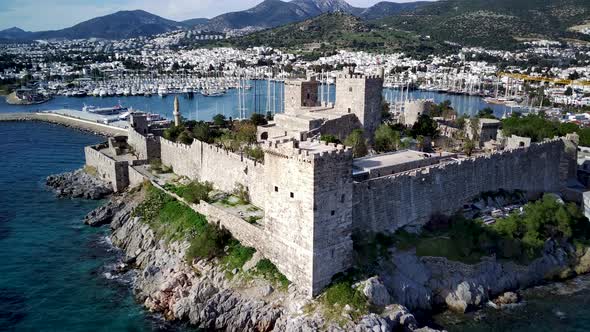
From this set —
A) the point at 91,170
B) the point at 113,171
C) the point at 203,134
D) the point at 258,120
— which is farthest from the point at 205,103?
the point at 113,171

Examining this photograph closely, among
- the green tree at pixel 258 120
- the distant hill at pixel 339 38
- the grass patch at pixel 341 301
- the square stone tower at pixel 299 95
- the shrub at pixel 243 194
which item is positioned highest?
the distant hill at pixel 339 38

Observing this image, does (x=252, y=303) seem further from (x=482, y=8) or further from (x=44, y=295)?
(x=482, y=8)

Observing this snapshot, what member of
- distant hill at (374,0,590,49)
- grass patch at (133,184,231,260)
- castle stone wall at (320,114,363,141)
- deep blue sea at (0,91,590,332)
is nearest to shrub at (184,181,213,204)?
grass patch at (133,184,231,260)

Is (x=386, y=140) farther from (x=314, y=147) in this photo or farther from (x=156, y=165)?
(x=156, y=165)

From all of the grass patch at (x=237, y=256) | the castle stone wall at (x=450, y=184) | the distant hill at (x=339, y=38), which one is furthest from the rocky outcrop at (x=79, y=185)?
the distant hill at (x=339, y=38)

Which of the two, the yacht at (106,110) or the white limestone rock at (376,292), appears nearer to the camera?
the white limestone rock at (376,292)

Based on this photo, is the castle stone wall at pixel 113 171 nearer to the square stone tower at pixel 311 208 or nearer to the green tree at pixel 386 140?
the green tree at pixel 386 140
